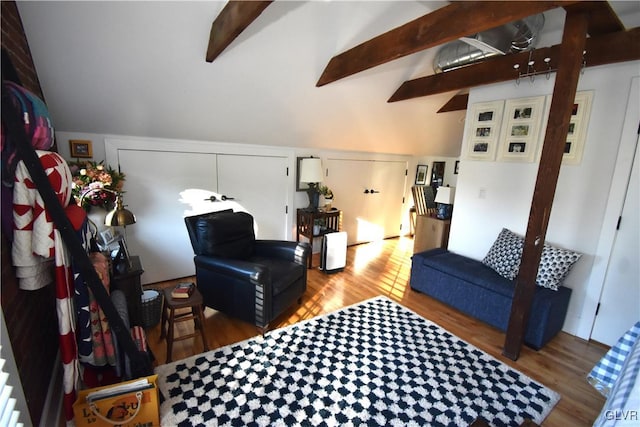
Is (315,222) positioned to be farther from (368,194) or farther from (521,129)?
(521,129)

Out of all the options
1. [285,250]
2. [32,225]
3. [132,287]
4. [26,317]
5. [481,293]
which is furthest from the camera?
[285,250]

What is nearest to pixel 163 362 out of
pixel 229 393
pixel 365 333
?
pixel 229 393

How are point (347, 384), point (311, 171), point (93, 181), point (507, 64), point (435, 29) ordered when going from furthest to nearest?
point (311, 171) < point (507, 64) < point (93, 181) < point (435, 29) < point (347, 384)

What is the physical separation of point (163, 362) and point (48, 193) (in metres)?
1.36

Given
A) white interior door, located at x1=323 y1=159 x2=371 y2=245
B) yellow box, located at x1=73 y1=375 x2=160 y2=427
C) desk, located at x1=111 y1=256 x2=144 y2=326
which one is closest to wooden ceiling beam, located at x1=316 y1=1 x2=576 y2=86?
white interior door, located at x1=323 y1=159 x2=371 y2=245

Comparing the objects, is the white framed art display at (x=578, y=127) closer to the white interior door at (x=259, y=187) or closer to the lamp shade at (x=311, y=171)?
the lamp shade at (x=311, y=171)

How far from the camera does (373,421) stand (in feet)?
5.32

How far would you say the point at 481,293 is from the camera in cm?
260

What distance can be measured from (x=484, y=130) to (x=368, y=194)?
211cm

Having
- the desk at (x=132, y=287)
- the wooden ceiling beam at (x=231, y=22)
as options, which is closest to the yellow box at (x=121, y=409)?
the desk at (x=132, y=287)

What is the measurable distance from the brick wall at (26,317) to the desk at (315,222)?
101 inches

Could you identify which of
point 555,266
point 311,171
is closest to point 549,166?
point 555,266

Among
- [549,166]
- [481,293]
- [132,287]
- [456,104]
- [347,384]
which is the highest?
[456,104]

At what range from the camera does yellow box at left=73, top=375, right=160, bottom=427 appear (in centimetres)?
139
